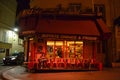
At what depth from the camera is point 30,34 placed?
20.9 meters

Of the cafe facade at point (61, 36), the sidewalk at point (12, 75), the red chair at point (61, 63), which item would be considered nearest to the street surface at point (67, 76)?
the sidewalk at point (12, 75)

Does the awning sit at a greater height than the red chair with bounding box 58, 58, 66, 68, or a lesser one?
greater

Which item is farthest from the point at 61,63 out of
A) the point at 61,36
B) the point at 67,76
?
the point at 67,76

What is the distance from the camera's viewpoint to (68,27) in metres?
21.5

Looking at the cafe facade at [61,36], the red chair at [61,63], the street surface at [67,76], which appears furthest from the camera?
the red chair at [61,63]

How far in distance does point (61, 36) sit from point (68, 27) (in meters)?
1.40

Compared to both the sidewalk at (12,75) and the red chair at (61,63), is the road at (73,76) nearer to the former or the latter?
the sidewalk at (12,75)

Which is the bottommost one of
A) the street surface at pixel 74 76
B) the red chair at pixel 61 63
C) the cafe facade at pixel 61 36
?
the street surface at pixel 74 76

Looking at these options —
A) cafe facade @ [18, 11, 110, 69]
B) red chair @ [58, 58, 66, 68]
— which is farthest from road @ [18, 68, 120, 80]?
red chair @ [58, 58, 66, 68]

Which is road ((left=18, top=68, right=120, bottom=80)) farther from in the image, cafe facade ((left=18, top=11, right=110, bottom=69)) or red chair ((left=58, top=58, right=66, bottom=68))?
red chair ((left=58, top=58, right=66, bottom=68))

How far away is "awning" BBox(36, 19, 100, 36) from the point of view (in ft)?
67.8

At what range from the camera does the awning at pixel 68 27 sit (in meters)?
20.7

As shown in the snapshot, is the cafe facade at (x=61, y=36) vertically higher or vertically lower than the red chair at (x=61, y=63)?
higher

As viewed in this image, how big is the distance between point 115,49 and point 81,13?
707 centimetres
